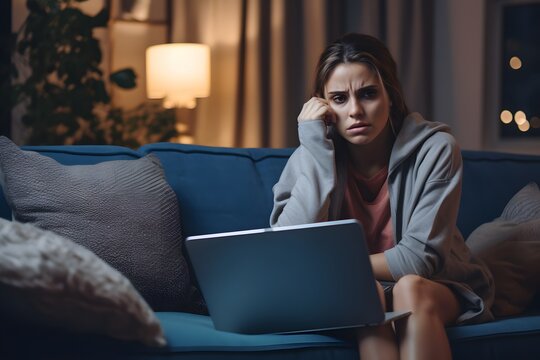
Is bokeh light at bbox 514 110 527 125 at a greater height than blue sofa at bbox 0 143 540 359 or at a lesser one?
greater

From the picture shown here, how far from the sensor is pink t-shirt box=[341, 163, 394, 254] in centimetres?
201

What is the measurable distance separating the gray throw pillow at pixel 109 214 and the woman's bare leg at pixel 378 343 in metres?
0.51

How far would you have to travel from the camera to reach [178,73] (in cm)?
374

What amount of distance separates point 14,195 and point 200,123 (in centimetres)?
244

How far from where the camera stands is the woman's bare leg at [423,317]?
158 centimetres

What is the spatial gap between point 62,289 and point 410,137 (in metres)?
0.97

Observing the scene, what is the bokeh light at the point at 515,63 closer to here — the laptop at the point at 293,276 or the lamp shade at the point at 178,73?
the lamp shade at the point at 178,73

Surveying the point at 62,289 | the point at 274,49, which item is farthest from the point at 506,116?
the point at 62,289

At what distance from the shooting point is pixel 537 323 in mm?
1882

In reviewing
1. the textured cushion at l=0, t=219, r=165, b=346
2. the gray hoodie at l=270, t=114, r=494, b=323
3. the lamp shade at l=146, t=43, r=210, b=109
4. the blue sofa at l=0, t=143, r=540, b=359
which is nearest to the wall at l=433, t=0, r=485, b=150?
the lamp shade at l=146, t=43, r=210, b=109

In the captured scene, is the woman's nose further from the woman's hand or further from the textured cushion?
the textured cushion

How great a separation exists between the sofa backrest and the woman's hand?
0.85 ft

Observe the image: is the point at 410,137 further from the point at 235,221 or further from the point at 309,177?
the point at 235,221

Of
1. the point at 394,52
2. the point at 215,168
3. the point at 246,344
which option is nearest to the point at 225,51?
the point at 394,52
